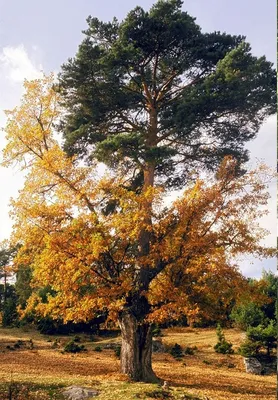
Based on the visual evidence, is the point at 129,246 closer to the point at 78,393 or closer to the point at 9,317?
the point at 78,393

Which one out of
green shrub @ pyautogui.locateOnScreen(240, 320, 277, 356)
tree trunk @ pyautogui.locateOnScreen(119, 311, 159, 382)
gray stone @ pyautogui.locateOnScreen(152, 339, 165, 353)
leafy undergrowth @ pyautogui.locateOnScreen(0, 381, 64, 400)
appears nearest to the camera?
leafy undergrowth @ pyautogui.locateOnScreen(0, 381, 64, 400)

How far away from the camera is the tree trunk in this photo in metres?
15.3

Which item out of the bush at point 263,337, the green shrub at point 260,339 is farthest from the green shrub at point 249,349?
the bush at point 263,337

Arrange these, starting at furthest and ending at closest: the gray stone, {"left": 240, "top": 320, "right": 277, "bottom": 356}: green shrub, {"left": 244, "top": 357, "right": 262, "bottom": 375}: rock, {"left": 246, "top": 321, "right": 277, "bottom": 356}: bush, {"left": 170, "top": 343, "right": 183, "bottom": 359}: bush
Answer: the gray stone → {"left": 170, "top": 343, "right": 183, "bottom": 359}: bush → {"left": 246, "top": 321, "right": 277, "bottom": 356}: bush → {"left": 240, "top": 320, "right": 277, "bottom": 356}: green shrub → {"left": 244, "top": 357, "right": 262, "bottom": 375}: rock

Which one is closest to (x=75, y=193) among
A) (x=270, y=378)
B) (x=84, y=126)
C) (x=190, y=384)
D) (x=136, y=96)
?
(x=84, y=126)

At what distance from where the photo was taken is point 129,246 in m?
16.3

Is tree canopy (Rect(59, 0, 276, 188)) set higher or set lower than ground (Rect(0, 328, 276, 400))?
higher

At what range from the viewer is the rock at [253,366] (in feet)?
74.3

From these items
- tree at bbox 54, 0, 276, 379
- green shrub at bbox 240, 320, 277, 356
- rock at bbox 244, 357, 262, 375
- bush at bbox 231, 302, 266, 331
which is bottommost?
rock at bbox 244, 357, 262, 375

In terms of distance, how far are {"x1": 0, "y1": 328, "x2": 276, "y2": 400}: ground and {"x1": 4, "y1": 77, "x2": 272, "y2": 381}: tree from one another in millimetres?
2221

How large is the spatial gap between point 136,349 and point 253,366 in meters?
10.7

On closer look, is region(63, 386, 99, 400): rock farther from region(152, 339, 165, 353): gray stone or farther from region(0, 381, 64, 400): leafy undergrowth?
region(152, 339, 165, 353): gray stone

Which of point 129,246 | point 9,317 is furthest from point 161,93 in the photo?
point 9,317

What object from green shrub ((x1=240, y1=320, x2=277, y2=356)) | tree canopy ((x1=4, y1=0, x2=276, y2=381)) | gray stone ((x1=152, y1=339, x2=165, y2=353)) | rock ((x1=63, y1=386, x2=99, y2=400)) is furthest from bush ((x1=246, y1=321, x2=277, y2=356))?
rock ((x1=63, y1=386, x2=99, y2=400))
